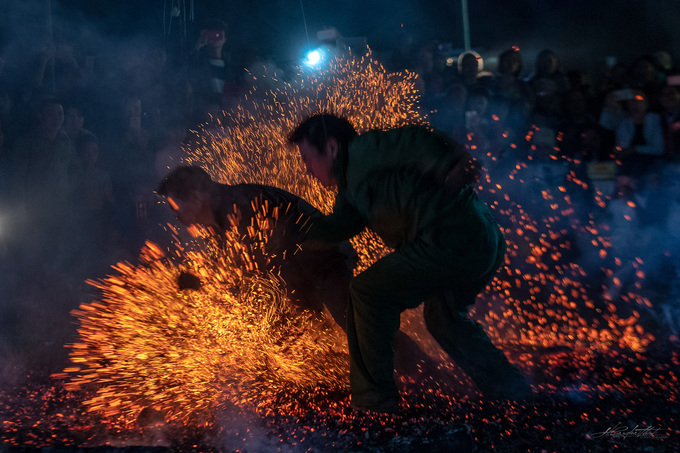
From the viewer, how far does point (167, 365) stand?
11.5ft

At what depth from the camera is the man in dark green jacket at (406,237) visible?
280cm

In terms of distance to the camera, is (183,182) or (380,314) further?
(183,182)

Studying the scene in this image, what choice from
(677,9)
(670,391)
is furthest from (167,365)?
(677,9)

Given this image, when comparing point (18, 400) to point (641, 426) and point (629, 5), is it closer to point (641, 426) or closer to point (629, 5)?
point (641, 426)

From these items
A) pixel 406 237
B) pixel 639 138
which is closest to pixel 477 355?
pixel 406 237

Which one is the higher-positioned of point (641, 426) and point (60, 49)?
point (60, 49)

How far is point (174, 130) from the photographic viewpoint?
6.21 meters

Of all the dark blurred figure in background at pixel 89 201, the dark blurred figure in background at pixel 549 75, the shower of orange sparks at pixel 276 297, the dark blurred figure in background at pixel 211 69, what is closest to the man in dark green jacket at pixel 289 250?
the shower of orange sparks at pixel 276 297

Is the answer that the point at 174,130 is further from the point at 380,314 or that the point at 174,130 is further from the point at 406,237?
the point at 380,314

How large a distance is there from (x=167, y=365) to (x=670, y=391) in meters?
3.26

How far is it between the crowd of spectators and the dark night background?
117 centimetres

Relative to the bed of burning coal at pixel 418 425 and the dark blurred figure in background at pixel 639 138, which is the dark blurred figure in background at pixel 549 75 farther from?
the bed of burning coal at pixel 418 425

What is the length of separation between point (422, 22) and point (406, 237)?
723 centimetres

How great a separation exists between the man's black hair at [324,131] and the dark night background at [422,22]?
456 centimetres
